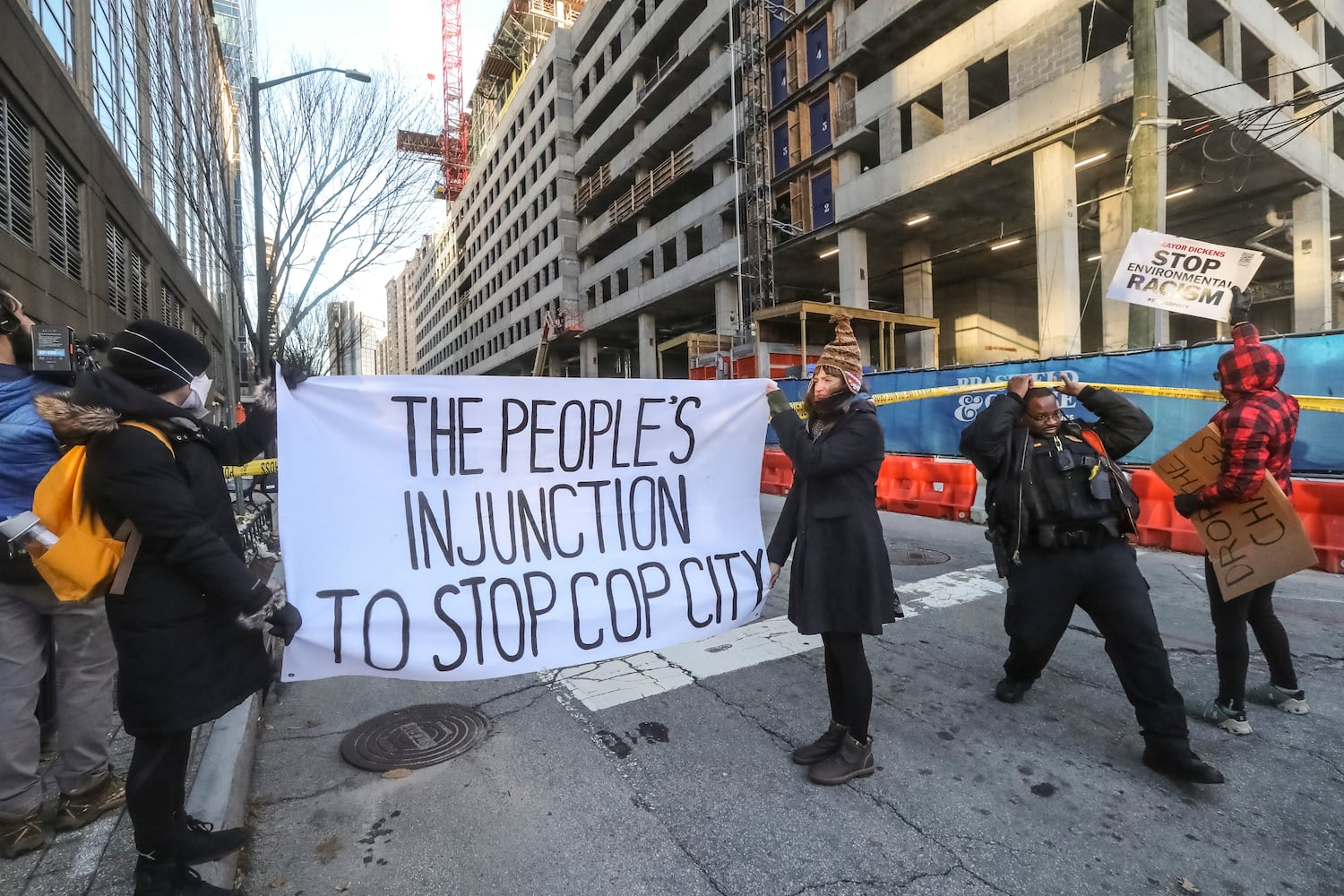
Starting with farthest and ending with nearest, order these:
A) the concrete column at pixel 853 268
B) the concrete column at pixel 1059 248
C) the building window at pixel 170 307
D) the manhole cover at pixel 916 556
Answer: the concrete column at pixel 853 268
the building window at pixel 170 307
the concrete column at pixel 1059 248
the manhole cover at pixel 916 556

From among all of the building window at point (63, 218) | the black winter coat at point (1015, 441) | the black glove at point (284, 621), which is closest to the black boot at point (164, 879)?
the black glove at point (284, 621)

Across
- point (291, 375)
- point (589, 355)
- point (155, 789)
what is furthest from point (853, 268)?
point (589, 355)

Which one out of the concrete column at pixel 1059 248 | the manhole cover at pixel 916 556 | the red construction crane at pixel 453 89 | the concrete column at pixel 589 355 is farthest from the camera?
the red construction crane at pixel 453 89

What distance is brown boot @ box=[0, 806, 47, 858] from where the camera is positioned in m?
2.40

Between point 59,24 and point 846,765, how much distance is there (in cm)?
1898

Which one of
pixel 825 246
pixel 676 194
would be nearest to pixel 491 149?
pixel 676 194

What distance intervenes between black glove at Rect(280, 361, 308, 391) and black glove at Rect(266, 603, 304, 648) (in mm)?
924

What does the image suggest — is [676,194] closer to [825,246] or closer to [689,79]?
[689,79]

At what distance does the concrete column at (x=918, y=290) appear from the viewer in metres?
23.3

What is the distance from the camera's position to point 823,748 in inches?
122

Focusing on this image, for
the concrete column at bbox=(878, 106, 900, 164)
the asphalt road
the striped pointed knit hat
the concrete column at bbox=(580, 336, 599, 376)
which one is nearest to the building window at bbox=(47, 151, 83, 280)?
the asphalt road

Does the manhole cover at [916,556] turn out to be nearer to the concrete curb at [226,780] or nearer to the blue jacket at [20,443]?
the concrete curb at [226,780]

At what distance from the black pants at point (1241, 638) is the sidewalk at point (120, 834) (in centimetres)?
441

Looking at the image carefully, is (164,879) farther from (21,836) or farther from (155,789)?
(21,836)
